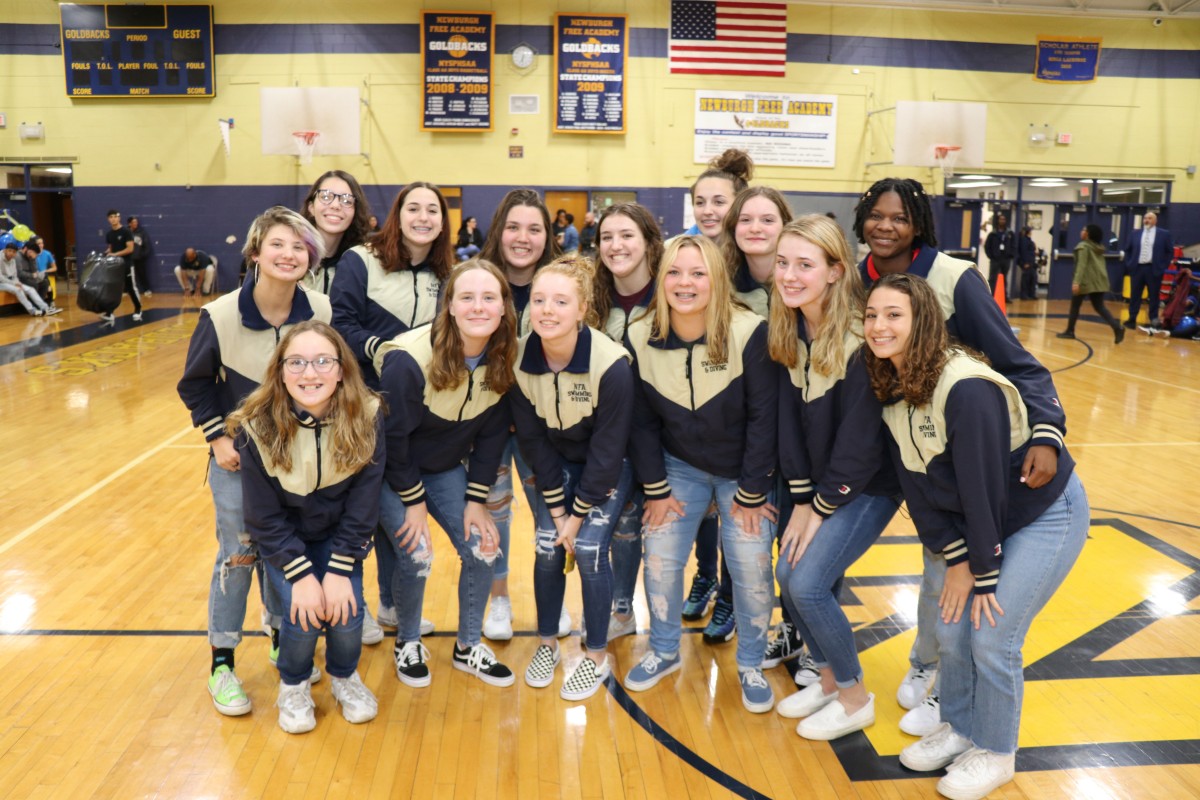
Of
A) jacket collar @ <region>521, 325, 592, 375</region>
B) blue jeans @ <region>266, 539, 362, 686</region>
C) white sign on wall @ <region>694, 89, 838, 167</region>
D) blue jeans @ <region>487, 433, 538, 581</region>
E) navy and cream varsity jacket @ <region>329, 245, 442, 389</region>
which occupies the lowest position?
blue jeans @ <region>266, 539, 362, 686</region>

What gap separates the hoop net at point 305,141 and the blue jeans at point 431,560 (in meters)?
13.9

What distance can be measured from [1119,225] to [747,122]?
7.65 meters

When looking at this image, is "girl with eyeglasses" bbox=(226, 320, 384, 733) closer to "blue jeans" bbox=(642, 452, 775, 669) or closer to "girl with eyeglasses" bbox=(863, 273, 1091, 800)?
"blue jeans" bbox=(642, 452, 775, 669)

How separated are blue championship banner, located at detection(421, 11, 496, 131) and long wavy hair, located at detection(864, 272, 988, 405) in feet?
47.2

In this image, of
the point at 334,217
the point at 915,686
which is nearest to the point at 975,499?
the point at 915,686

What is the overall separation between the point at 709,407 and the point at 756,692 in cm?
97

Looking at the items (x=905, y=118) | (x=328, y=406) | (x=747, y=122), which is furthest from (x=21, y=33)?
(x=328, y=406)

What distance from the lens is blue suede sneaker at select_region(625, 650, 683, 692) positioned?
3215 millimetres

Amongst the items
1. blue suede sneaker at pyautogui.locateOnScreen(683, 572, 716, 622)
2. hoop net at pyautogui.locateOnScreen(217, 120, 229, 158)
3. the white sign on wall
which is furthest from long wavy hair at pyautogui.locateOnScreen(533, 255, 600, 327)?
hoop net at pyautogui.locateOnScreen(217, 120, 229, 158)

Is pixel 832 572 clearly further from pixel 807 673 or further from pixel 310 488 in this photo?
pixel 310 488

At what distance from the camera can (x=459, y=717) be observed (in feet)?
10.0

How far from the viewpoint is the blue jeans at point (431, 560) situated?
10.5ft

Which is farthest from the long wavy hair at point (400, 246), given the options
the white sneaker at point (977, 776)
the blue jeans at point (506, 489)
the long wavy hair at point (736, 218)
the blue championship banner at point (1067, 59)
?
the blue championship banner at point (1067, 59)

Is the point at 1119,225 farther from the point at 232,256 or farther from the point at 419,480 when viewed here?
the point at 419,480
